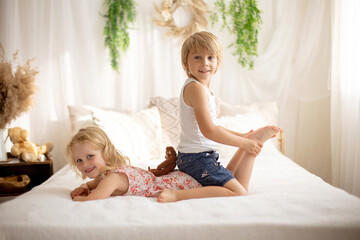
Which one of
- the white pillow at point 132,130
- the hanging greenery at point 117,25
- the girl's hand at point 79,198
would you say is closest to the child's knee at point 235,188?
the girl's hand at point 79,198

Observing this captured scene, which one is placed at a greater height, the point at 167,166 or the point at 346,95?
the point at 346,95

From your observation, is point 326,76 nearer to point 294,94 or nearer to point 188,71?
point 294,94

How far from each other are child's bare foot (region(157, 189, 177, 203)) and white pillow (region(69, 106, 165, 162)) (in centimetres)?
99

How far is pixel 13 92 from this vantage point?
8.43ft

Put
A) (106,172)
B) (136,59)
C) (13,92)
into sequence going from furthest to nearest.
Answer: (136,59) < (13,92) < (106,172)

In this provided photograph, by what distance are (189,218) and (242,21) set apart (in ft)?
7.75

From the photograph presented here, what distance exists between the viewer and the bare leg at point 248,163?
5.63 feet

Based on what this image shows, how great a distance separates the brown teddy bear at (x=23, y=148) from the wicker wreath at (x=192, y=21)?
60.7 inches

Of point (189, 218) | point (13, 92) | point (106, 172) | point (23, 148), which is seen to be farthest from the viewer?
point (23, 148)

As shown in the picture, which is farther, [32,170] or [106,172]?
[32,170]

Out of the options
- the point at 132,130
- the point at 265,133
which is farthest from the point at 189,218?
the point at 132,130

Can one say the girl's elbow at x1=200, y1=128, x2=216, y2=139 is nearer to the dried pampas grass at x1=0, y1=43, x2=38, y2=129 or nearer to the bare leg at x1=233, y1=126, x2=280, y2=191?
the bare leg at x1=233, y1=126, x2=280, y2=191

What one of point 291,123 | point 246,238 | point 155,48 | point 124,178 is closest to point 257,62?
point 291,123

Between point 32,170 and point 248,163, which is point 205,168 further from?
point 32,170
